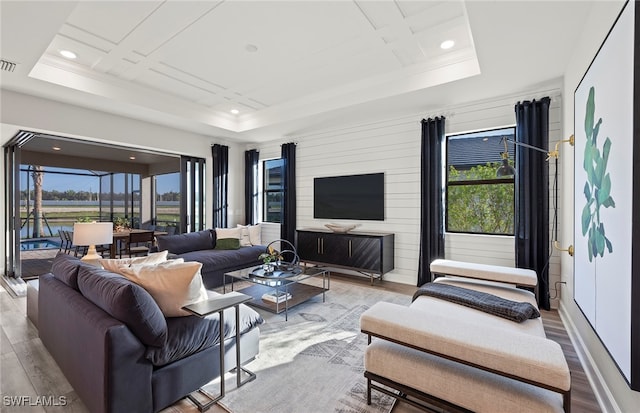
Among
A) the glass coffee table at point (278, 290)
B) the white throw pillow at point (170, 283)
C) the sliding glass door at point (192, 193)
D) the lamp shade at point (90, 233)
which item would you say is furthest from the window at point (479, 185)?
the sliding glass door at point (192, 193)

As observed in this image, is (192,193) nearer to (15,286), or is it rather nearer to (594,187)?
(15,286)

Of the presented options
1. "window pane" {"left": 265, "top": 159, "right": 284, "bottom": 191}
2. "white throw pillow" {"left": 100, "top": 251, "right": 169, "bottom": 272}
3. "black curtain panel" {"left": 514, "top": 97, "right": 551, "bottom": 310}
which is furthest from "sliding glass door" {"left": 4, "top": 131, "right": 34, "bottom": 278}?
"black curtain panel" {"left": 514, "top": 97, "right": 551, "bottom": 310}

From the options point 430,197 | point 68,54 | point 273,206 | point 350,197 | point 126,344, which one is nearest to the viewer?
point 126,344

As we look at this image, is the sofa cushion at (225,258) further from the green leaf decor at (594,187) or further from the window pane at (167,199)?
the green leaf decor at (594,187)

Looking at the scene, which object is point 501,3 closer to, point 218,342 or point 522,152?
point 522,152

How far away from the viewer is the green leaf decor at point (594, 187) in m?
1.66

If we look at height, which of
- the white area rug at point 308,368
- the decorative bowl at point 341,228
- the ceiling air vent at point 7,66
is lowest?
the white area rug at point 308,368

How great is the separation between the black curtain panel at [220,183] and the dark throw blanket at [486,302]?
4.97m

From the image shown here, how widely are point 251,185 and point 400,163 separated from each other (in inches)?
139

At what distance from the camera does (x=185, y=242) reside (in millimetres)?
4875

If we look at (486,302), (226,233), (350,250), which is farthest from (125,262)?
(350,250)

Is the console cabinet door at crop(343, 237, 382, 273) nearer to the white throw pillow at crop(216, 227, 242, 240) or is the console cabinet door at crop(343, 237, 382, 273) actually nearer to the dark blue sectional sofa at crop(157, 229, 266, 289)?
the dark blue sectional sofa at crop(157, 229, 266, 289)

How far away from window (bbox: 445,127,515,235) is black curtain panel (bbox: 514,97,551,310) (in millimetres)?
297

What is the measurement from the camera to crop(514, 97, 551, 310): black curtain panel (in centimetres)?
346
